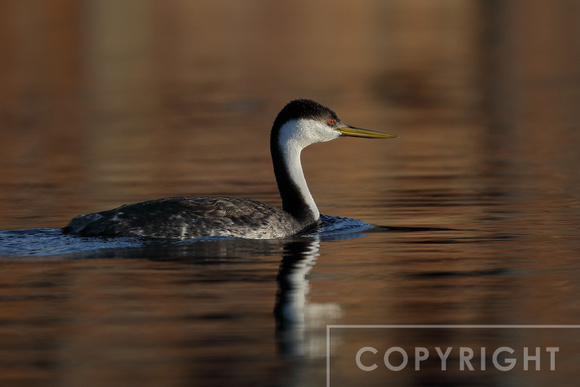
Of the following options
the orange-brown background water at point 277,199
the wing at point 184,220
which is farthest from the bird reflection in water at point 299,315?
the wing at point 184,220

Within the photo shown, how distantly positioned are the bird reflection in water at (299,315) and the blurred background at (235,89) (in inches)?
166

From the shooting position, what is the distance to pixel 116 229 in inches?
484

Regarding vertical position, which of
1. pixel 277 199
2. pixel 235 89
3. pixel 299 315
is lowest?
pixel 299 315

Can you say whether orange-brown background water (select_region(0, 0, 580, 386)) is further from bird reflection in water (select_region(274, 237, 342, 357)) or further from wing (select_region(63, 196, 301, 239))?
wing (select_region(63, 196, 301, 239))

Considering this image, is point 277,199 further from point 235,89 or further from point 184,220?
point 235,89

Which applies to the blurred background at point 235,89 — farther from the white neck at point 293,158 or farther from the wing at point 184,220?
the white neck at point 293,158

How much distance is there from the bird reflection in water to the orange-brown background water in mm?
37

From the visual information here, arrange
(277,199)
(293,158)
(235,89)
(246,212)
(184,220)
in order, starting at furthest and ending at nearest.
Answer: (235,89)
(277,199)
(293,158)
(246,212)
(184,220)

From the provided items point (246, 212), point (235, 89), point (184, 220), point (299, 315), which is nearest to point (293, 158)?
point (246, 212)

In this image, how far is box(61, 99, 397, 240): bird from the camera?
12.4 meters

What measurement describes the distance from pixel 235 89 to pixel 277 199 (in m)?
17.3

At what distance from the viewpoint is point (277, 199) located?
15.8 meters

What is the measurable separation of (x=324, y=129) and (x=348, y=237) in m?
1.56

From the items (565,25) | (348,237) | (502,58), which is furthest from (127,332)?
(565,25)
